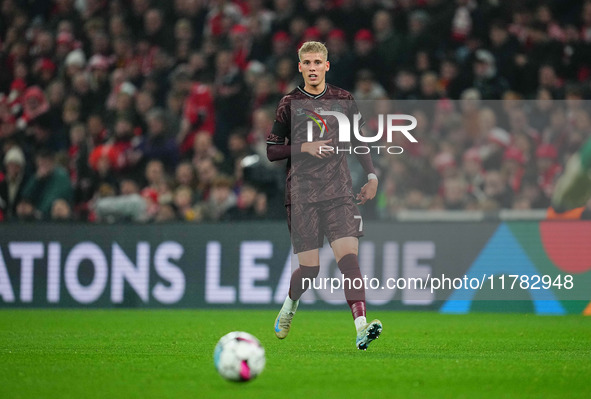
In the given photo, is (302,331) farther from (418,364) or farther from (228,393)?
(228,393)

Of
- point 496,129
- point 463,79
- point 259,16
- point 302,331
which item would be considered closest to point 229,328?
point 302,331

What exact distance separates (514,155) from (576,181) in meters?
0.77

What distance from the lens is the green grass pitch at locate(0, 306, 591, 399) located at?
5422 millimetres

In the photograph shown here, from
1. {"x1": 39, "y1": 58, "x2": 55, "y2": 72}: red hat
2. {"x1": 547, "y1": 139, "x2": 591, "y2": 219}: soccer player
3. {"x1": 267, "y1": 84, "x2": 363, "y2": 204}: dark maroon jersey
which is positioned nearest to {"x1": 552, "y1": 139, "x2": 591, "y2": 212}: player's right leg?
{"x1": 547, "y1": 139, "x2": 591, "y2": 219}: soccer player

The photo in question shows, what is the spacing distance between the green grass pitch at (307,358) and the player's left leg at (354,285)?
0.17 metres

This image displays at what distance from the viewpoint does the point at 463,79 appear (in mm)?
13172

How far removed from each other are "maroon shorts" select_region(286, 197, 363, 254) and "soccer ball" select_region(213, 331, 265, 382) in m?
2.07

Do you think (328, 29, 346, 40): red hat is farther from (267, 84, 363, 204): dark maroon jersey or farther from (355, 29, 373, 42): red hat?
(267, 84, 363, 204): dark maroon jersey

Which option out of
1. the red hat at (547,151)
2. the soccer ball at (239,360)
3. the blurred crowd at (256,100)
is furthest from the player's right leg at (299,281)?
the red hat at (547,151)

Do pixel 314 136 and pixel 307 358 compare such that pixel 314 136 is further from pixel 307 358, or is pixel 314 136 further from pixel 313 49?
pixel 307 358

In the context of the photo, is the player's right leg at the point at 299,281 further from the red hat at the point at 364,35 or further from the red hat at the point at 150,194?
the red hat at the point at 364,35

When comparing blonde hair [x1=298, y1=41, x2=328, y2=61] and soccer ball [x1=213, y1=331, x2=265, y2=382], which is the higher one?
blonde hair [x1=298, y1=41, x2=328, y2=61]

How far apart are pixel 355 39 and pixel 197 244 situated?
390 cm

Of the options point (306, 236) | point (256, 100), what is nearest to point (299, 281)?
point (306, 236)
